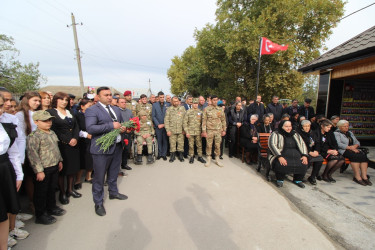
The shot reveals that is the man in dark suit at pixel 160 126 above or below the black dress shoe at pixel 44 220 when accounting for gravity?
above

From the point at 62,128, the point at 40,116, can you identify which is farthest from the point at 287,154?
the point at 40,116

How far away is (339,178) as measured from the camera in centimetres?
490

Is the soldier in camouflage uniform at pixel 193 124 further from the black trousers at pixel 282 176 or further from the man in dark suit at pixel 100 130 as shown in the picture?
the man in dark suit at pixel 100 130

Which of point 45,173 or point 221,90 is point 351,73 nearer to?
point 45,173

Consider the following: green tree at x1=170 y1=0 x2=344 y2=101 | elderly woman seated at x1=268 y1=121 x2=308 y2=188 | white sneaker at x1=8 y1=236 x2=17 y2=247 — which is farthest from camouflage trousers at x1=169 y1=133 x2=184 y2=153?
green tree at x1=170 y1=0 x2=344 y2=101

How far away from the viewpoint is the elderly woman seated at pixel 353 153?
4.59m

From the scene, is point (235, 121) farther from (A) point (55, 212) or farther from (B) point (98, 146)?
(A) point (55, 212)

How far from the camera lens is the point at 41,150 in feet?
9.27

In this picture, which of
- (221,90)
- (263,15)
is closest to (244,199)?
(263,15)

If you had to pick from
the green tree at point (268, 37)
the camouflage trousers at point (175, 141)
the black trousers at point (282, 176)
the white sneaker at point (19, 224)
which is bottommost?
the white sneaker at point (19, 224)

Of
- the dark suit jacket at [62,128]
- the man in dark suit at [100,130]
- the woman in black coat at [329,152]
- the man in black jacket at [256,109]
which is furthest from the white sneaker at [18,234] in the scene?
the man in black jacket at [256,109]

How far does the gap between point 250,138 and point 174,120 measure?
7.54 ft

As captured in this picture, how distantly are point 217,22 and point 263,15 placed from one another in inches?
191

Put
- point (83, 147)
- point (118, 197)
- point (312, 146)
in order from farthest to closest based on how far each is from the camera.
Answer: point (312, 146)
point (83, 147)
point (118, 197)
